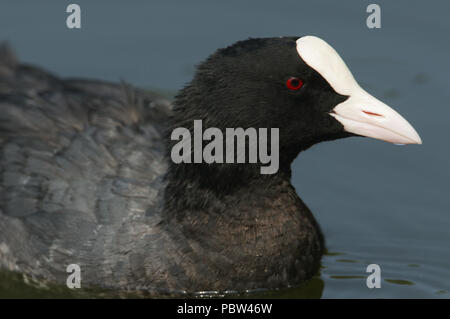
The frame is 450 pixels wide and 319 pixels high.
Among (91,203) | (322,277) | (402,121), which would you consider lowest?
(322,277)

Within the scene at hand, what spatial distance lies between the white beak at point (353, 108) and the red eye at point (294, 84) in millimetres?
123

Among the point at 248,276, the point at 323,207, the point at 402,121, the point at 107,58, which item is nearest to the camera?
the point at 402,121

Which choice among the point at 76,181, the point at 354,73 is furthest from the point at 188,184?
the point at 354,73

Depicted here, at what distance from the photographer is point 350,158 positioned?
26.7 feet

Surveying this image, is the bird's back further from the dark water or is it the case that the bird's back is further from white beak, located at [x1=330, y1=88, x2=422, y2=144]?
white beak, located at [x1=330, y1=88, x2=422, y2=144]

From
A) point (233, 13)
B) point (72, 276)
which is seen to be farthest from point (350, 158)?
point (72, 276)

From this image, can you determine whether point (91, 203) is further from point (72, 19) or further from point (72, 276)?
point (72, 19)

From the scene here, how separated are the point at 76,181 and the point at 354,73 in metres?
3.32

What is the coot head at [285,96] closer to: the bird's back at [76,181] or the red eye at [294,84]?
the red eye at [294,84]

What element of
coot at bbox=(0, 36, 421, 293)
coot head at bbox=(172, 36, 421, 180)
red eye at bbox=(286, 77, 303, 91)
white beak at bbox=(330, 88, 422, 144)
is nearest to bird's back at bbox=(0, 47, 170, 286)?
coot at bbox=(0, 36, 421, 293)

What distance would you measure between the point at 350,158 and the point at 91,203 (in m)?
2.54

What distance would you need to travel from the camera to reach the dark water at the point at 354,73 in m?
7.05

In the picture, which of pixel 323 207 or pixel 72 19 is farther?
pixel 72 19

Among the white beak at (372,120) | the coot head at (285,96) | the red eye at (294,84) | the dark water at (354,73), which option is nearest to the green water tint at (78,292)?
the dark water at (354,73)
